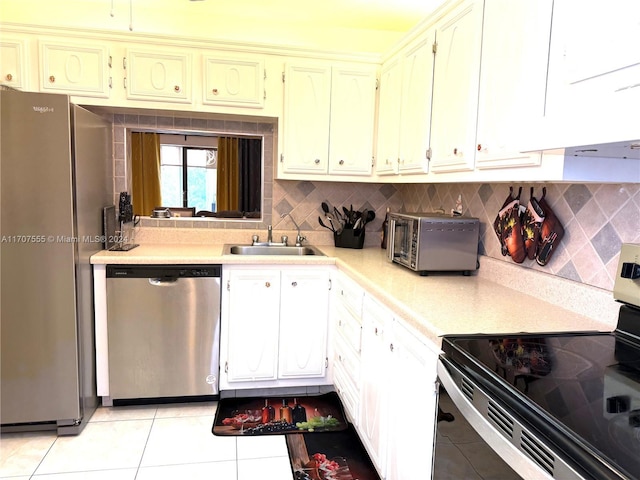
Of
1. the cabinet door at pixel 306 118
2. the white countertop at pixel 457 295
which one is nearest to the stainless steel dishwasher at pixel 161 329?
the white countertop at pixel 457 295

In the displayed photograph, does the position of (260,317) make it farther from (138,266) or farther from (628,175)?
(628,175)

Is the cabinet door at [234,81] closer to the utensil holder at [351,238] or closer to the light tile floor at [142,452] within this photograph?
the utensil holder at [351,238]

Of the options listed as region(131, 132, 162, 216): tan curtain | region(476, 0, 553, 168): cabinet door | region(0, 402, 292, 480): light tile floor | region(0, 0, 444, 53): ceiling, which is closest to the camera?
region(476, 0, 553, 168): cabinet door

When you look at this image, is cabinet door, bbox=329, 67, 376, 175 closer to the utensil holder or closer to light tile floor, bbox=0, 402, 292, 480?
the utensil holder

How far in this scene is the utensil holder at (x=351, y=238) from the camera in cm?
325

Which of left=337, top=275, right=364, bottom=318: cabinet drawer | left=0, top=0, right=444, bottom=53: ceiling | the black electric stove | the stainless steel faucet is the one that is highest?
left=0, top=0, right=444, bottom=53: ceiling

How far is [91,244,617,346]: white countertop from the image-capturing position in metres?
1.52

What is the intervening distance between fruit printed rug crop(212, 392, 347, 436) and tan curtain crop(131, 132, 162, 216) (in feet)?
4.77

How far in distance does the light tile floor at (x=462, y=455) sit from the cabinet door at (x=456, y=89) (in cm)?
108

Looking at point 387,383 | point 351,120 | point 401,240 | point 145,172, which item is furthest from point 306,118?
point 387,383

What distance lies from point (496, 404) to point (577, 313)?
0.88 meters

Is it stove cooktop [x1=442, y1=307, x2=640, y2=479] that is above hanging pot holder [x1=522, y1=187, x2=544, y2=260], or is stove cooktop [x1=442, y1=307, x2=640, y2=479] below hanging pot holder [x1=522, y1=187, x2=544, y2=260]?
below

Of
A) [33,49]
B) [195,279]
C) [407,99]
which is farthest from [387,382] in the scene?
[33,49]

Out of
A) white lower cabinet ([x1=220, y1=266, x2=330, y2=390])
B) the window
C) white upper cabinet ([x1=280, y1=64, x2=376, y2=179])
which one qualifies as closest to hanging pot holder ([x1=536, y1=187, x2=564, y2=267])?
white lower cabinet ([x1=220, y1=266, x2=330, y2=390])
